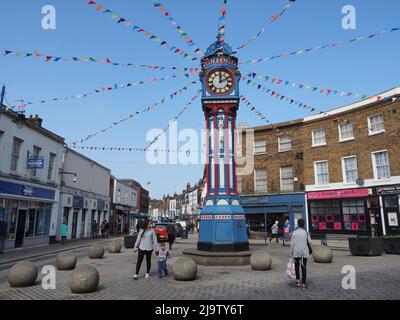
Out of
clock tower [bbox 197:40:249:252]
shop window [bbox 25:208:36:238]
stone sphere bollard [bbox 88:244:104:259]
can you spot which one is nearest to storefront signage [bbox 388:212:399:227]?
clock tower [bbox 197:40:249:252]

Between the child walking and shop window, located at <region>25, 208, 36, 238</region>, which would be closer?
the child walking

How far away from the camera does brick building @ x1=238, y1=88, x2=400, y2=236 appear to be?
834 inches

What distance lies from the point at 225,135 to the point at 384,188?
46.4ft

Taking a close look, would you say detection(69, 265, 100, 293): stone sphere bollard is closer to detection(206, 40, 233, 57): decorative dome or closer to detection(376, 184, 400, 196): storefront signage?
detection(206, 40, 233, 57): decorative dome

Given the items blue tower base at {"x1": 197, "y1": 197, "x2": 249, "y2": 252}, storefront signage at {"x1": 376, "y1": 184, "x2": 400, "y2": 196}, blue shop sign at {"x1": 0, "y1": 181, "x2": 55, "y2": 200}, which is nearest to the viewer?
blue tower base at {"x1": 197, "y1": 197, "x2": 249, "y2": 252}

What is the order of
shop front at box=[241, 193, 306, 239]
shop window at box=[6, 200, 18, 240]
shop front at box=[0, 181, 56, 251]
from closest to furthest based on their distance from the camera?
shop front at box=[0, 181, 56, 251] < shop window at box=[6, 200, 18, 240] < shop front at box=[241, 193, 306, 239]

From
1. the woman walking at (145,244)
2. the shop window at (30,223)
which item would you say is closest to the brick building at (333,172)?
the woman walking at (145,244)

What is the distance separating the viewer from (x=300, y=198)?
87.1 ft

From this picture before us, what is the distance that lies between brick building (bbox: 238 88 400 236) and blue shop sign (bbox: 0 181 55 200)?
646 inches

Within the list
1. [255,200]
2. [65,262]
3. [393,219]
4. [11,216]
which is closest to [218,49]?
[65,262]

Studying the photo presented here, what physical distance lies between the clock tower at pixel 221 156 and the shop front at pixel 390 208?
534 inches
